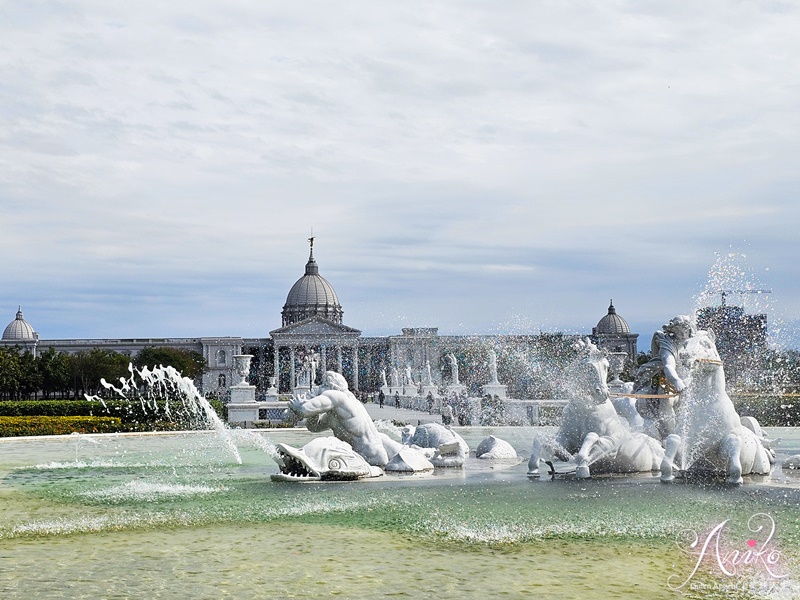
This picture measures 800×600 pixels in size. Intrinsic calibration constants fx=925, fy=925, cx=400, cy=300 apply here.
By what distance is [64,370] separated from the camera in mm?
81625

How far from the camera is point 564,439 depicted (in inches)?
534

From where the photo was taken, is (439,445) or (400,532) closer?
(400,532)

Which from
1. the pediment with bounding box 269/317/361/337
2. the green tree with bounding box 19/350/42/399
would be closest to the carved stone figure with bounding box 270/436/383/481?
the green tree with bounding box 19/350/42/399

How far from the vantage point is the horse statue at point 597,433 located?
1286 cm

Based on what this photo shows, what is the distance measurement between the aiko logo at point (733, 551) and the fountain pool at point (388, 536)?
0.15 feet

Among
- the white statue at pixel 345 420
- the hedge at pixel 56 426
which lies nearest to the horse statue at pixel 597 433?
the white statue at pixel 345 420

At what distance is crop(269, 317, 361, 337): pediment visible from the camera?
129625mm

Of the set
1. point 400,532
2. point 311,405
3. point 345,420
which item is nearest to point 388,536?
point 400,532

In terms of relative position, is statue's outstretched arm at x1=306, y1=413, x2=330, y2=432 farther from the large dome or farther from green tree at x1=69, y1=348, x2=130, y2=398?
the large dome

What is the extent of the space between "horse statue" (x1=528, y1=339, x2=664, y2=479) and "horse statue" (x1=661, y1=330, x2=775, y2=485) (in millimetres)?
685

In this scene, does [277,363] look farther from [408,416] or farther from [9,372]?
[408,416]

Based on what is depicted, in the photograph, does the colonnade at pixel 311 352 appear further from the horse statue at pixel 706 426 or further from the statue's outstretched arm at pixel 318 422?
the horse statue at pixel 706 426

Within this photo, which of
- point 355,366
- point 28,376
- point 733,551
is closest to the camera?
point 733,551

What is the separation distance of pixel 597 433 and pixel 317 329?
118 m
